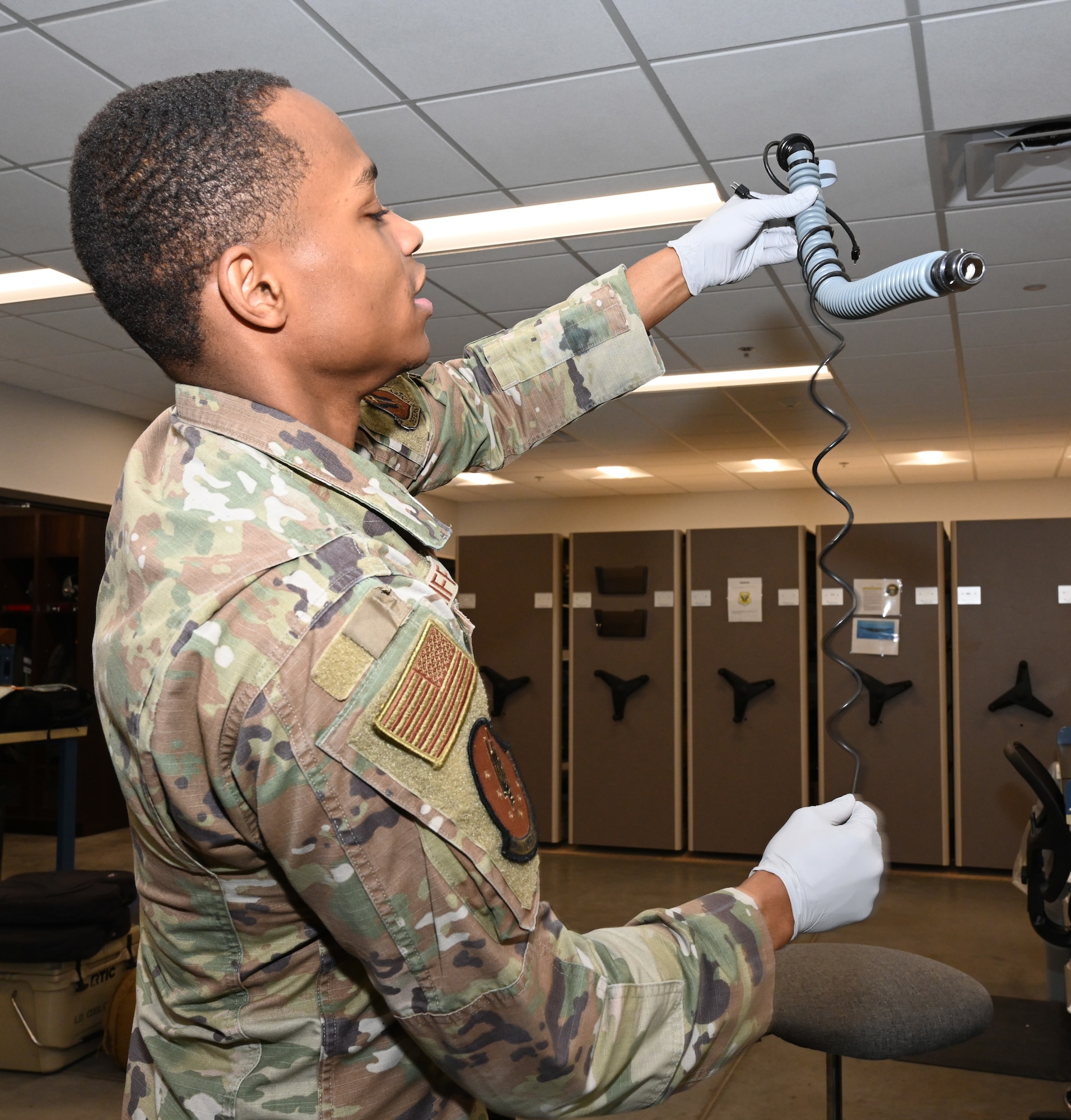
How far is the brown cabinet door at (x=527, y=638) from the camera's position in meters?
6.64

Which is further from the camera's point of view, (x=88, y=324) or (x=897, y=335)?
(x=897, y=335)

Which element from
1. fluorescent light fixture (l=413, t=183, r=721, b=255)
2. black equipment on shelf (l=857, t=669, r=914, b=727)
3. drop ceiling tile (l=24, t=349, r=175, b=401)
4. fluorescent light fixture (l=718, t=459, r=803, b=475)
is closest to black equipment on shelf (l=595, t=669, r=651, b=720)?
black equipment on shelf (l=857, t=669, r=914, b=727)

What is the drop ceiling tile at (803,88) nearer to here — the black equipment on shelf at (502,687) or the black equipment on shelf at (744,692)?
the black equipment on shelf at (744,692)

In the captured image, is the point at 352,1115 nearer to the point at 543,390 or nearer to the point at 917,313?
the point at 543,390

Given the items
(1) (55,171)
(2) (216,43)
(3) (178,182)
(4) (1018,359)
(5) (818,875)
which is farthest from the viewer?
(4) (1018,359)

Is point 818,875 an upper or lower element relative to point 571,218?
lower

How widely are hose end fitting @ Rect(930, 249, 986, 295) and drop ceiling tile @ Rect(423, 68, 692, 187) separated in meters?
2.23

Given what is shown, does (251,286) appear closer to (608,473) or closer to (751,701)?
(751,701)

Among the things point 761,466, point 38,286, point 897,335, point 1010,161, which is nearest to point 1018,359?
point 897,335

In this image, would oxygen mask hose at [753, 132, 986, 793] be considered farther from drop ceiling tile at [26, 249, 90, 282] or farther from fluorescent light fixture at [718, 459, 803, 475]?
fluorescent light fixture at [718, 459, 803, 475]

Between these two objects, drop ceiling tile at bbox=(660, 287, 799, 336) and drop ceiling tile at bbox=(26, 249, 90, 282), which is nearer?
drop ceiling tile at bbox=(26, 249, 90, 282)

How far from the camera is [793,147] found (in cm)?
128

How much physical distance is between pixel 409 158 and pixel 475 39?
75 centimetres

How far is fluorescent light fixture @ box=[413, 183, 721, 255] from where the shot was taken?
12.4 ft
